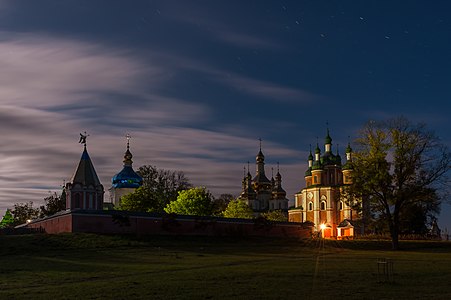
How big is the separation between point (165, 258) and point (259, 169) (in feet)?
319

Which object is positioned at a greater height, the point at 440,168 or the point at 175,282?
the point at 440,168

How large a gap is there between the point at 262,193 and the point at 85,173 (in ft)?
217

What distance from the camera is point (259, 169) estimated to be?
133625 millimetres

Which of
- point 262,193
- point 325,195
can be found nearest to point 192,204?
point 325,195

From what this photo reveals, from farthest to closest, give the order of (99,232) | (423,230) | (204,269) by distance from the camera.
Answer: (423,230) → (99,232) → (204,269)

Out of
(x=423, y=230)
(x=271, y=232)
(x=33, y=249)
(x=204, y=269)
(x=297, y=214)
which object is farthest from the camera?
(x=297, y=214)

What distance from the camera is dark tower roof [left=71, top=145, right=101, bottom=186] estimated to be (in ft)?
224

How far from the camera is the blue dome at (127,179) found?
9888cm

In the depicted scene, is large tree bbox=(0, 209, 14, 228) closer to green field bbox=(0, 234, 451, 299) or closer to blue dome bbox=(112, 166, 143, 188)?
blue dome bbox=(112, 166, 143, 188)

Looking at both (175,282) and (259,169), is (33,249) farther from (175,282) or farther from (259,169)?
(259,169)

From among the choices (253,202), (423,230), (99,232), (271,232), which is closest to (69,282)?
(99,232)

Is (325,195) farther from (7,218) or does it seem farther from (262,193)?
(7,218)

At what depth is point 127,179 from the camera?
9931 centimetres

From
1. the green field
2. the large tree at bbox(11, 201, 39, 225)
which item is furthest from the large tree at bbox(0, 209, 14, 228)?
the green field
